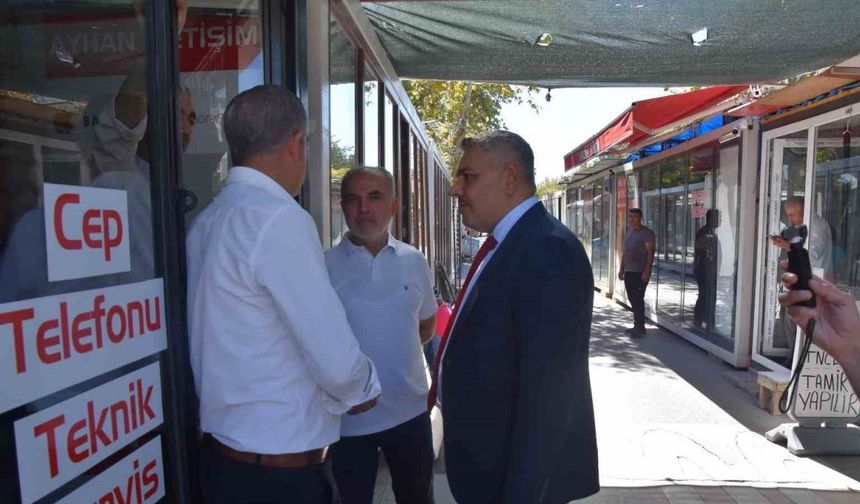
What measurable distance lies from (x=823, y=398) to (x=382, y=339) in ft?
13.0

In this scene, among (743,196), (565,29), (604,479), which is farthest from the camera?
(743,196)

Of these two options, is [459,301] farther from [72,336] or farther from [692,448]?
[692,448]

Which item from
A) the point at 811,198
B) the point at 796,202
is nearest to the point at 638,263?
the point at 796,202

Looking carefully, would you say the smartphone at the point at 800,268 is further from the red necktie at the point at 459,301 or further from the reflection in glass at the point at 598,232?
the reflection in glass at the point at 598,232

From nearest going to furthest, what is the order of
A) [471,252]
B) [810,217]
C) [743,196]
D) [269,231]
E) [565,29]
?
[269,231] < [565,29] < [810,217] < [743,196] < [471,252]

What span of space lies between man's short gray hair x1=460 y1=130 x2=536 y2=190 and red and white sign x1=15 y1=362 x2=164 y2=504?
3.68 feet

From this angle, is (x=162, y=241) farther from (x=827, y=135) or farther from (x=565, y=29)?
(x=827, y=135)

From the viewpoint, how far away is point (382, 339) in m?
2.42

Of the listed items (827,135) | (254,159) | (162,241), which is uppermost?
(827,135)

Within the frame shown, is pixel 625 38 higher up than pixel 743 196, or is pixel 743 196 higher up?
pixel 625 38

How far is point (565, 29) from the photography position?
4.61m

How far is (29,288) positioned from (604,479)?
3.77 metres

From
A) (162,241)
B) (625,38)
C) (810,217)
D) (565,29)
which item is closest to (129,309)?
(162,241)

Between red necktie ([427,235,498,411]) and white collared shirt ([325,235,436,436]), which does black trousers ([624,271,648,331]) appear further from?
red necktie ([427,235,498,411])
